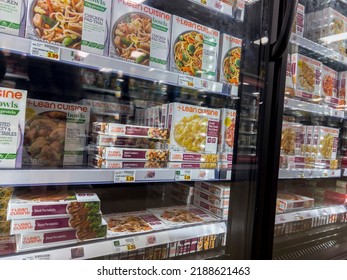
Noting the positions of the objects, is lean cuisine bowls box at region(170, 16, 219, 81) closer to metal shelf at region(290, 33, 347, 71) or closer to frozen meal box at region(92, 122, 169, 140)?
frozen meal box at region(92, 122, 169, 140)

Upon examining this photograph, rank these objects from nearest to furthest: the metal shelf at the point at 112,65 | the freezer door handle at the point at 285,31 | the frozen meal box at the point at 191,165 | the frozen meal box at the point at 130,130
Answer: the metal shelf at the point at 112,65 → the freezer door handle at the point at 285,31 → the frozen meal box at the point at 130,130 → the frozen meal box at the point at 191,165

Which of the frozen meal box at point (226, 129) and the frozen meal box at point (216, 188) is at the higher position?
the frozen meal box at point (226, 129)

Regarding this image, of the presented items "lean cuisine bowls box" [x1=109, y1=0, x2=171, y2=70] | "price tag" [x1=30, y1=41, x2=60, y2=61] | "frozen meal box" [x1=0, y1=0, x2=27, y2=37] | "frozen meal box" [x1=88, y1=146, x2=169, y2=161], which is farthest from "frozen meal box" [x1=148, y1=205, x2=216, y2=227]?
"frozen meal box" [x1=0, y1=0, x2=27, y2=37]

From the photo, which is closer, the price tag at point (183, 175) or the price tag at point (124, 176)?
the price tag at point (124, 176)

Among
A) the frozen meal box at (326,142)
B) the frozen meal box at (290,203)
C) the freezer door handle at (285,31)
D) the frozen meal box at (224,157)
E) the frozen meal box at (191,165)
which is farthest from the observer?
the frozen meal box at (326,142)

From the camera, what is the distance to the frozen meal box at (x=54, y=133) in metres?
1.01

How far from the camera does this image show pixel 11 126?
2.71ft

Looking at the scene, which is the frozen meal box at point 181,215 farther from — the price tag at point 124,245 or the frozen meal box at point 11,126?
the frozen meal box at point 11,126

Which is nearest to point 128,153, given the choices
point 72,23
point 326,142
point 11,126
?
point 11,126

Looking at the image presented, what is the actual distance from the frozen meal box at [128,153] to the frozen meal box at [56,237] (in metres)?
0.26

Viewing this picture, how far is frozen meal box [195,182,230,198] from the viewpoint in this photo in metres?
1.26

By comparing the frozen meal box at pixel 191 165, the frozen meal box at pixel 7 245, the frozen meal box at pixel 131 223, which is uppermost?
the frozen meal box at pixel 191 165

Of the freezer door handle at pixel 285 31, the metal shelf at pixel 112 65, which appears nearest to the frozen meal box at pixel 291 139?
the metal shelf at pixel 112 65
